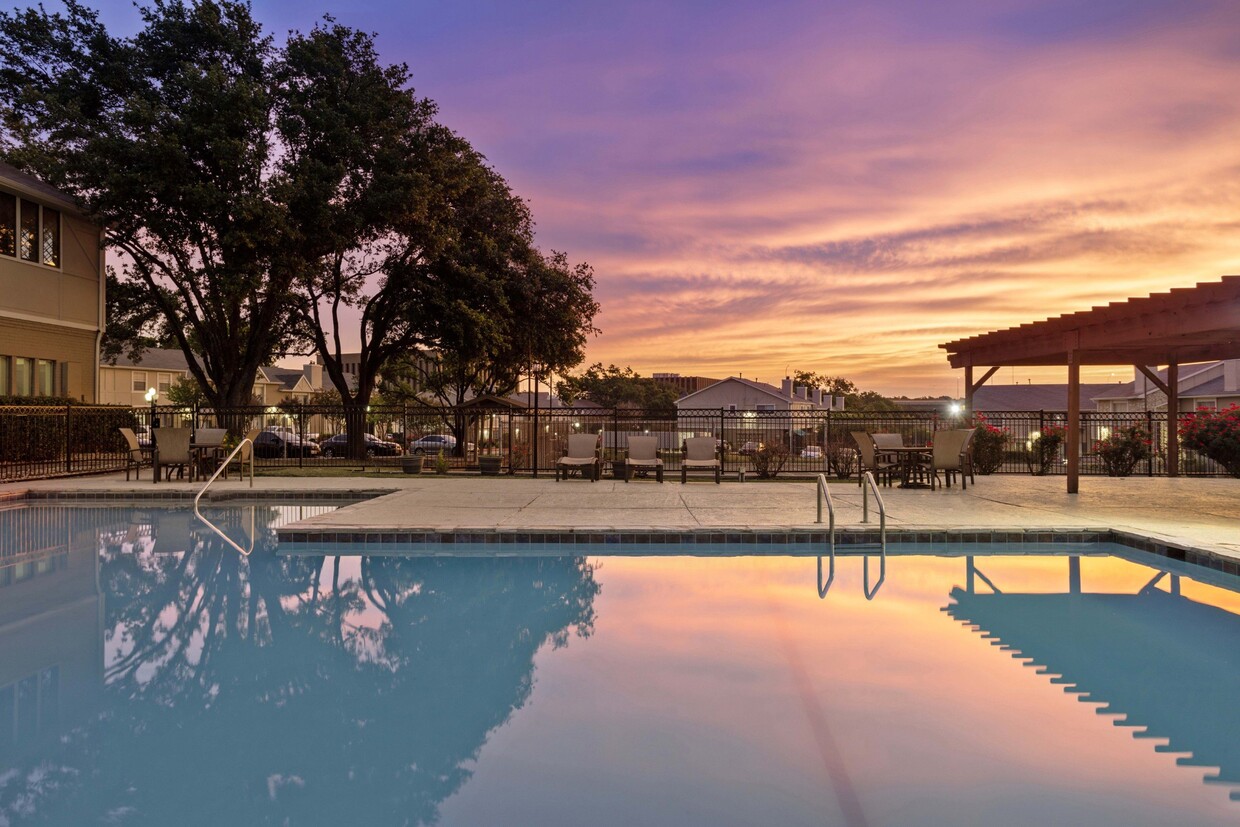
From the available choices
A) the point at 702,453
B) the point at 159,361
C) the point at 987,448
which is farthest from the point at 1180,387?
the point at 159,361

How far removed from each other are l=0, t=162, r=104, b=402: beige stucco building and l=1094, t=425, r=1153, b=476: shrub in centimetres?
2465

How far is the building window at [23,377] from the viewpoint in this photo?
18.0 m

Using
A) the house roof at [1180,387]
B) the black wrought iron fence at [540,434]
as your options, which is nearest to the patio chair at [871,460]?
the black wrought iron fence at [540,434]

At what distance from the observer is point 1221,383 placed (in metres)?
32.8

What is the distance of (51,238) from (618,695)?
2108 centimetres

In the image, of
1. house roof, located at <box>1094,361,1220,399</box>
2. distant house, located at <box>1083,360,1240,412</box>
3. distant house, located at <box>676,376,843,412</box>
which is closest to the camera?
distant house, located at <box>1083,360,1240,412</box>

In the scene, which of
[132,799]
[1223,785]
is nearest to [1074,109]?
[1223,785]

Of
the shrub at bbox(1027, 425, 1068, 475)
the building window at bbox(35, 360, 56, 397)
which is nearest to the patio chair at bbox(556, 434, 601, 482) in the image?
the shrub at bbox(1027, 425, 1068, 475)

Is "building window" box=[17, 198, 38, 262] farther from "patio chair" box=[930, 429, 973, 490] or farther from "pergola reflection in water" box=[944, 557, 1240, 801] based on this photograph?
"pergola reflection in water" box=[944, 557, 1240, 801]

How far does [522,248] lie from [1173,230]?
18016 mm

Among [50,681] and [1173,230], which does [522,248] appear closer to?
[1173,230]

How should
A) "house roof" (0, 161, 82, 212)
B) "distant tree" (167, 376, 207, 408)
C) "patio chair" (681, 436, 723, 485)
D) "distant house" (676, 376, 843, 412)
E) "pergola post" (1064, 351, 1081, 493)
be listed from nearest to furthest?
"pergola post" (1064, 351, 1081, 493) < "patio chair" (681, 436, 723, 485) < "house roof" (0, 161, 82, 212) < "distant tree" (167, 376, 207, 408) < "distant house" (676, 376, 843, 412)

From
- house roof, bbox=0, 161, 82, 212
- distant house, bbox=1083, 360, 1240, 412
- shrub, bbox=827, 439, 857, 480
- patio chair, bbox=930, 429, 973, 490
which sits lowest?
shrub, bbox=827, 439, 857, 480

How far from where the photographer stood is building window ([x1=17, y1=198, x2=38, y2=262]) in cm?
1772
